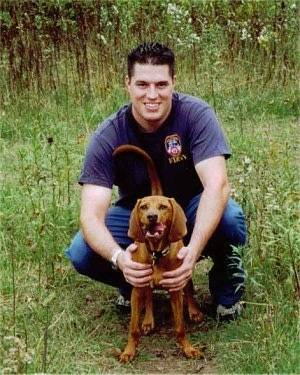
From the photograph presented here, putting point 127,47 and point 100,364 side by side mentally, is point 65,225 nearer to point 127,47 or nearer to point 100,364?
point 100,364

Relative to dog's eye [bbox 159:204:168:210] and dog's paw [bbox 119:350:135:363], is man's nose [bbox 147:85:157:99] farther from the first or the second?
dog's paw [bbox 119:350:135:363]

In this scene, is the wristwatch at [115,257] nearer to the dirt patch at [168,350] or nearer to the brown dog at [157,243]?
the brown dog at [157,243]

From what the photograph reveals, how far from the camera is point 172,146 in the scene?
377cm

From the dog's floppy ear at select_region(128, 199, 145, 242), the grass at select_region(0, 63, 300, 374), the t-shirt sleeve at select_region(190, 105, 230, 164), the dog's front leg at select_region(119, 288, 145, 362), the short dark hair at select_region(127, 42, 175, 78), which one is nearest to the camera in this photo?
the grass at select_region(0, 63, 300, 374)

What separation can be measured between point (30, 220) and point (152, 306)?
100 cm

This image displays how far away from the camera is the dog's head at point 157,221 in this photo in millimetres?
3285

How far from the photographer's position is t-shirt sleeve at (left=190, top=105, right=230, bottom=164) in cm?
368

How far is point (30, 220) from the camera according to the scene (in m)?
4.53

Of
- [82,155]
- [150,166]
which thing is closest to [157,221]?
[150,166]

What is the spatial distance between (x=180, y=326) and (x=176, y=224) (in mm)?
468

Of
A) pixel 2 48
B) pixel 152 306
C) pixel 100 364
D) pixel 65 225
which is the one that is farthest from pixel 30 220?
Answer: pixel 2 48

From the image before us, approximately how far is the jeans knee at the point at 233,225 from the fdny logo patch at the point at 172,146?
35 cm

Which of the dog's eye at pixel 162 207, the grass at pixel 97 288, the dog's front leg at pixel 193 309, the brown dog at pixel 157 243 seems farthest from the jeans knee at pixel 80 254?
the dog's eye at pixel 162 207

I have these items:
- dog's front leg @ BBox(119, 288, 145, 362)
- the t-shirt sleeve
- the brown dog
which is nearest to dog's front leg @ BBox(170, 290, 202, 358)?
the brown dog
